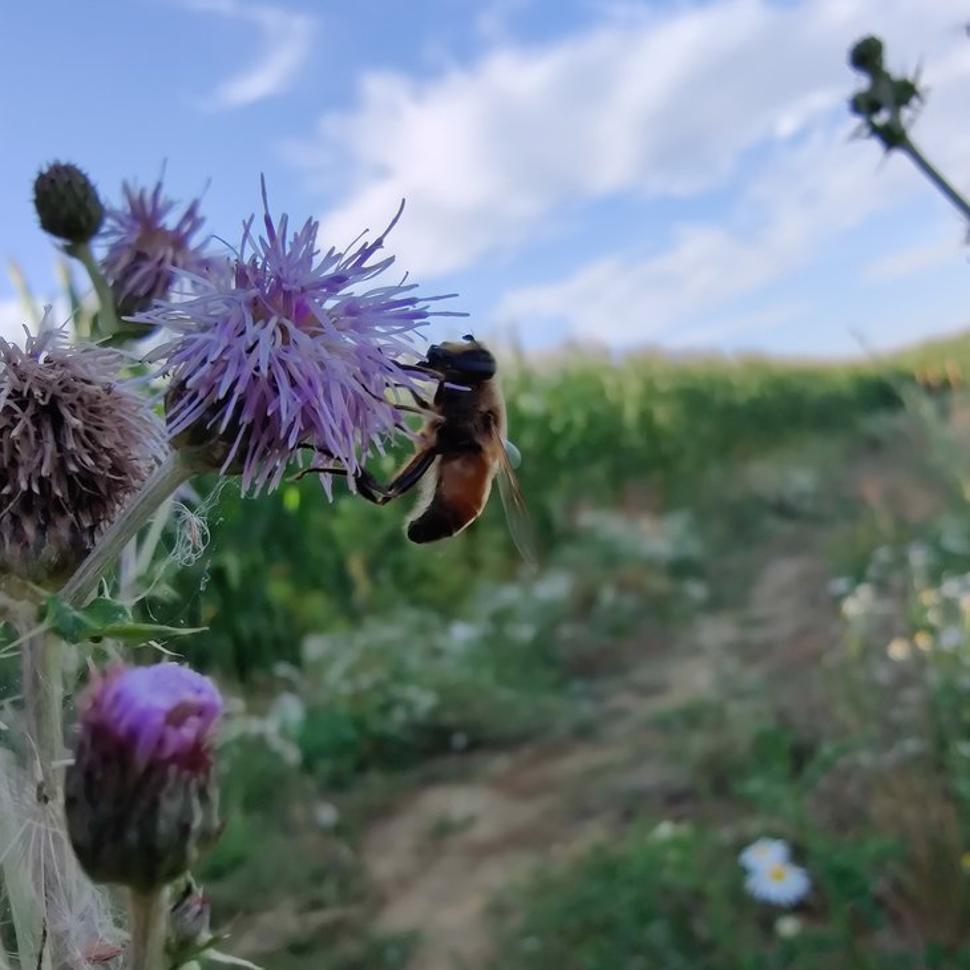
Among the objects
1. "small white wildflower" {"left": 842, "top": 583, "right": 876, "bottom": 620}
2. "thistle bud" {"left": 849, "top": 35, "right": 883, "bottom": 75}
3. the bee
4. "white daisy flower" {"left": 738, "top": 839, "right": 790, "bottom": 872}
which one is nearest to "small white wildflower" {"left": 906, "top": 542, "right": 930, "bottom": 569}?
"small white wildflower" {"left": 842, "top": 583, "right": 876, "bottom": 620}

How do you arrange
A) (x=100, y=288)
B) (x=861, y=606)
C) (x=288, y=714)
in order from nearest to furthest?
(x=100, y=288)
(x=861, y=606)
(x=288, y=714)

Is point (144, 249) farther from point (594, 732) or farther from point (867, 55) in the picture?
point (594, 732)

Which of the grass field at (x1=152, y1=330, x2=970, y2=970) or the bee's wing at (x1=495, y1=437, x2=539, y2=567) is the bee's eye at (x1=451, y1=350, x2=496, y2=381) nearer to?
the bee's wing at (x1=495, y1=437, x2=539, y2=567)

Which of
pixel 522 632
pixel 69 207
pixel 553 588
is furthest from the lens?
pixel 553 588

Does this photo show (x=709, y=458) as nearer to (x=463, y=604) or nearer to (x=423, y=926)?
(x=463, y=604)

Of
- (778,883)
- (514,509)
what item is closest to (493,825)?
(778,883)

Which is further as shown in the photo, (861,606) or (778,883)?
(861,606)

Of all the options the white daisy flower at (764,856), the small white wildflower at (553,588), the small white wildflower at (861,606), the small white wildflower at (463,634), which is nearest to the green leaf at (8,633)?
the white daisy flower at (764,856)

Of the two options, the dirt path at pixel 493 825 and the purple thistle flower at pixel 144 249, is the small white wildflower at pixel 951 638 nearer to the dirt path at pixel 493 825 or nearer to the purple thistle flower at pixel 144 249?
the dirt path at pixel 493 825
